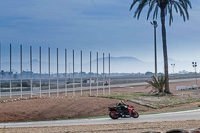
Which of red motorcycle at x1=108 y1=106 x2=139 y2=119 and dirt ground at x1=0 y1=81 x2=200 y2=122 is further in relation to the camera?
dirt ground at x1=0 y1=81 x2=200 y2=122

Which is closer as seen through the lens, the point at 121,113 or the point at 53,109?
the point at 121,113

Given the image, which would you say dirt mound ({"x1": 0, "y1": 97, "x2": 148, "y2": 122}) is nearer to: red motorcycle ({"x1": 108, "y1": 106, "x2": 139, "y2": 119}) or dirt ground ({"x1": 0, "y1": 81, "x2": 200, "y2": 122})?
dirt ground ({"x1": 0, "y1": 81, "x2": 200, "y2": 122})

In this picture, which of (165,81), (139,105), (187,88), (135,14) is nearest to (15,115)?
(139,105)

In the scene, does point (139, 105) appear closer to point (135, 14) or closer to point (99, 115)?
point (99, 115)

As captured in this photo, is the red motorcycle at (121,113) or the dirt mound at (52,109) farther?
the dirt mound at (52,109)

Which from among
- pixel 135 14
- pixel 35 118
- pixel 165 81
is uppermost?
pixel 135 14

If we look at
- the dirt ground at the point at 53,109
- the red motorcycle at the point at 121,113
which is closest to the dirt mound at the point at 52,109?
the dirt ground at the point at 53,109

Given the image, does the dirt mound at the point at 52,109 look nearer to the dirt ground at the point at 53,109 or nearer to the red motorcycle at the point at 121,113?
the dirt ground at the point at 53,109

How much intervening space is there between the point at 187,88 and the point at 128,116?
31905mm

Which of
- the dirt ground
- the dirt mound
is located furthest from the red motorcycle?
the dirt mound

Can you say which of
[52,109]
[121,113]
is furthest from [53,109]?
[121,113]

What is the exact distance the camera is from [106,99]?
101 ft

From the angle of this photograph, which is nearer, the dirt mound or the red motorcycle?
the red motorcycle

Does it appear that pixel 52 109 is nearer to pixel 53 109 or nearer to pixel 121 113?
pixel 53 109
